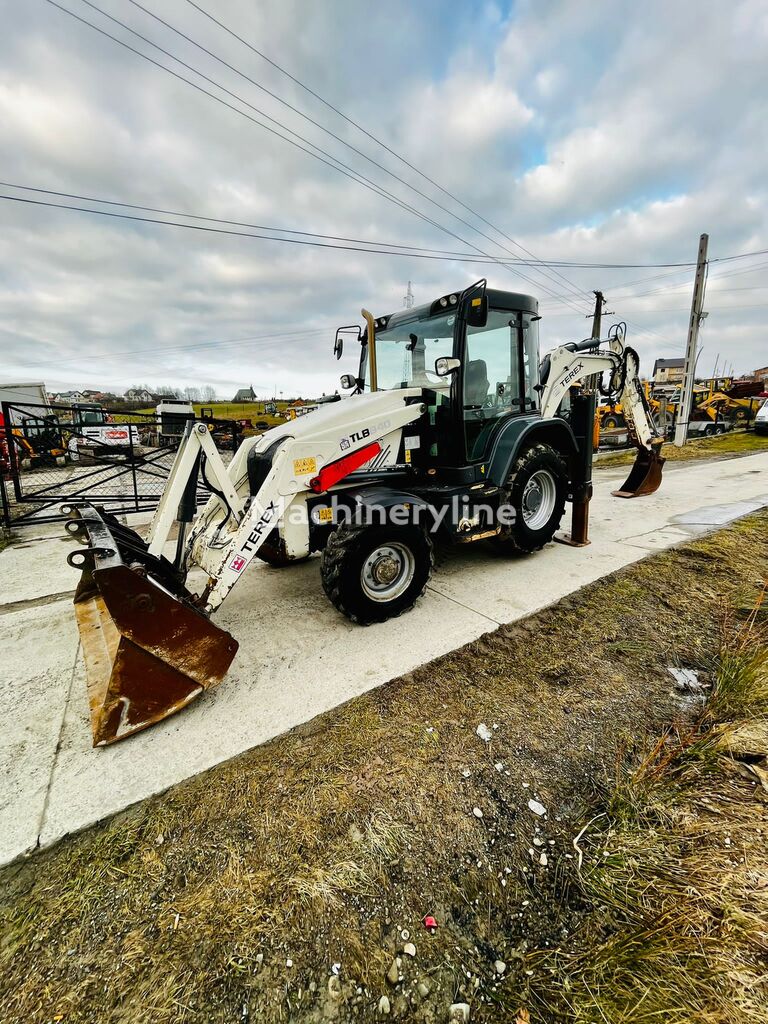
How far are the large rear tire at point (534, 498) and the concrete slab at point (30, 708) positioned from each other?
3.62m

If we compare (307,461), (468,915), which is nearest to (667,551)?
(307,461)

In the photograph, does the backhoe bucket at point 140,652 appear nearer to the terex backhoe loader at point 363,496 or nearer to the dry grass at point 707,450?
the terex backhoe loader at point 363,496

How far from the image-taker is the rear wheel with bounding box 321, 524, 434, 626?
304 cm

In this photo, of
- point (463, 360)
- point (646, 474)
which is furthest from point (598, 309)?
point (463, 360)

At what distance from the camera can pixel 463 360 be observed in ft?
12.2

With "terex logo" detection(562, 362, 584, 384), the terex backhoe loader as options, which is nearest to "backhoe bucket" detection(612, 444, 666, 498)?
"terex logo" detection(562, 362, 584, 384)

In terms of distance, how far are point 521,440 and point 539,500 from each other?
3.14 feet

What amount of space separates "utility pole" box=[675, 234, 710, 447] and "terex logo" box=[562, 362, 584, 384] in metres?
12.5

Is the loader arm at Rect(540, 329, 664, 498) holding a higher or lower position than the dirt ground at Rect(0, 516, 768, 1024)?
higher

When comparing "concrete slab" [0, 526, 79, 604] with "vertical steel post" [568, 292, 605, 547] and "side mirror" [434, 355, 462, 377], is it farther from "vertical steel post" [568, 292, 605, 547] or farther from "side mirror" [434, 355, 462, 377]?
"vertical steel post" [568, 292, 605, 547]

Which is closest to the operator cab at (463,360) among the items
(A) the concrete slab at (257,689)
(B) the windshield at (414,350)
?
(B) the windshield at (414,350)

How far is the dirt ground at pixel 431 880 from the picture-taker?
4.05 ft

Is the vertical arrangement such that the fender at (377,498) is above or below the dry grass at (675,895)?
above

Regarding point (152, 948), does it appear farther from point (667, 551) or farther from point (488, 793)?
point (667, 551)
